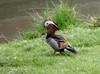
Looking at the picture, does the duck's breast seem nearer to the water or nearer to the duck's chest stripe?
the duck's chest stripe

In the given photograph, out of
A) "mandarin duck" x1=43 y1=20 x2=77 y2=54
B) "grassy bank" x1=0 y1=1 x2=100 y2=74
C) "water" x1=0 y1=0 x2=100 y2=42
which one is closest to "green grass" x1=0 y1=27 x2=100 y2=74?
"grassy bank" x1=0 y1=1 x2=100 y2=74

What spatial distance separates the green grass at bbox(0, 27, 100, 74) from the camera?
599 centimetres

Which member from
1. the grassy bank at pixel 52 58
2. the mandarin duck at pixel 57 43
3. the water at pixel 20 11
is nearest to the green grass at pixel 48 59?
the grassy bank at pixel 52 58

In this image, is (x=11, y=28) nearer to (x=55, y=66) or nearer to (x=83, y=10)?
(x=83, y=10)

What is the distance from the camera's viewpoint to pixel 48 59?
21.6ft

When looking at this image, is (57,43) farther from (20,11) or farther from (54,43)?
(20,11)

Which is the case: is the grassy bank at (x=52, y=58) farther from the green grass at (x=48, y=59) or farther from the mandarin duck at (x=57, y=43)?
the mandarin duck at (x=57, y=43)

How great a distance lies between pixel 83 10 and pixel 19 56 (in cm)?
779

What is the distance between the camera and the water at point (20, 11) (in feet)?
41.4

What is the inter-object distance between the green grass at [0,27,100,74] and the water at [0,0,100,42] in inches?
134

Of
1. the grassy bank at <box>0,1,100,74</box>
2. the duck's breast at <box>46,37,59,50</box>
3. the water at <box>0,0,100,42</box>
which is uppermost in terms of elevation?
the duck's breast at <box>46,37,59,50</box>

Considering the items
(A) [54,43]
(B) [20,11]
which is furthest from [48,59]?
(B) [20,11]

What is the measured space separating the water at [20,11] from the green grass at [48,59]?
3395 mm

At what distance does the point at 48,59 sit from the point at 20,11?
Answer: 889cm
